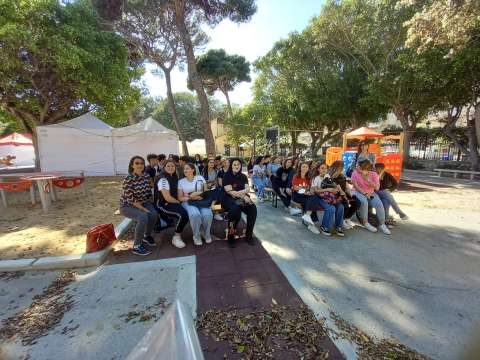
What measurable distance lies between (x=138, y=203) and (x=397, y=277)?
147 inches

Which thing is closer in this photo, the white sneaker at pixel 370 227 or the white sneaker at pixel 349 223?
the white sneaker at pixel 370 227

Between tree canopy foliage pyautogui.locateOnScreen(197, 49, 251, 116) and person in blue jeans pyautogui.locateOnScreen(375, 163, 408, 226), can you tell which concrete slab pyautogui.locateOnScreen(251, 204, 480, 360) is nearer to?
person in blue jeans pyautogui.locateOnScreen(375, 163, 408, 226)

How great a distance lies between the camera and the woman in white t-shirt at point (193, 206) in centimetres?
400

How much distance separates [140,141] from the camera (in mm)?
13055

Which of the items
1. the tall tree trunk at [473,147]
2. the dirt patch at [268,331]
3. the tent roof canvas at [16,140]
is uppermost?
the tent roof canvas at [16,140]

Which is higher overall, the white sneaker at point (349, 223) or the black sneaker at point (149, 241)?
the white sneaker at point (349, 223)

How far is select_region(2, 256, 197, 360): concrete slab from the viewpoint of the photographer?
2.05 m

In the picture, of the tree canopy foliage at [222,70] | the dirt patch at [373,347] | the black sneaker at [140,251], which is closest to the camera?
the dirt patch at [373,347]

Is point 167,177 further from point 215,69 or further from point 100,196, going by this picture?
point 215,69

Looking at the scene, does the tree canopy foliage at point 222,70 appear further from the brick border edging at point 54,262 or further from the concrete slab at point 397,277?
the brick border edging at point 54,262

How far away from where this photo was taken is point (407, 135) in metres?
15.1

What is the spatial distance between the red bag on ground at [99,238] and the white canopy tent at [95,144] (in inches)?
375

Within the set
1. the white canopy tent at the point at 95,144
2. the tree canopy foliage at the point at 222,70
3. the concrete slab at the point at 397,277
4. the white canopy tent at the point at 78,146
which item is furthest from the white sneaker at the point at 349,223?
the tree canopy foliage at the point at 222,70

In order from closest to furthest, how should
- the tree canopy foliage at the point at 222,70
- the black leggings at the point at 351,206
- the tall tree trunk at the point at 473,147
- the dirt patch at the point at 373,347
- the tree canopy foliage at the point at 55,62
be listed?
the dirt patch at the point at 373,347 → the black leggings at the point at 351,206 → the tree canopy foliage at the point at 55,62 → the tall tree trunk at the point at 473,147 → the tree canopy foliage at the point at 222,70
